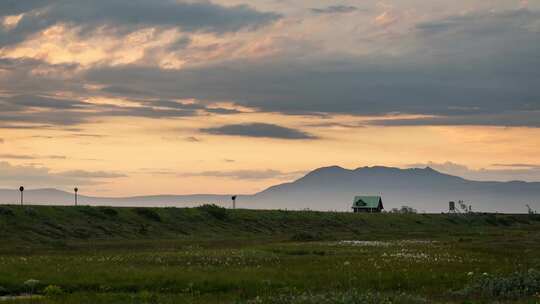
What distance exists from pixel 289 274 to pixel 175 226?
197 feet

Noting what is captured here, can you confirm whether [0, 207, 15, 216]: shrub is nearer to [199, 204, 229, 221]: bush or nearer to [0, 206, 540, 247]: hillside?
[0, 206, 540, 247]: hillside

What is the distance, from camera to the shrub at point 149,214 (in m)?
97.1

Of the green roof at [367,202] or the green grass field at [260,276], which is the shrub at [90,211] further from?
the green roof at [367,202]

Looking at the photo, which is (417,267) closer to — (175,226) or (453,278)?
(453,278)

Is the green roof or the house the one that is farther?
the green roof

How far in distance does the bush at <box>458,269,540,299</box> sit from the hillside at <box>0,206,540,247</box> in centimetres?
A: 4961

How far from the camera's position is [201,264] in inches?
1690

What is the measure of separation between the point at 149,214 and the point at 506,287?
237 feet

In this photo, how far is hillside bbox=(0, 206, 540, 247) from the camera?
78.1 m

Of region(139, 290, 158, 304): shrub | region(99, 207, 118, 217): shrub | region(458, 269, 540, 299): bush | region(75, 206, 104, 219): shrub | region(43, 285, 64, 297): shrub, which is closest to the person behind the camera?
region(139, 290, 158, 304): shrub

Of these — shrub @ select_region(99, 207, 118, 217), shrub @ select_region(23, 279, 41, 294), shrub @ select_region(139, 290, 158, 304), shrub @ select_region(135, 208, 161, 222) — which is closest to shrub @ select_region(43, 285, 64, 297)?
shrub @ select_region(23, 279, 41, 294)

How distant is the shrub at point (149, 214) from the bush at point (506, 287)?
68.6 metres

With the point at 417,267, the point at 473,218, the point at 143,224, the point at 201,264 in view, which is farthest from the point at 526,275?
the point at 473,218

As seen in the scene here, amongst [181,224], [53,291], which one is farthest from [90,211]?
[53,291]
